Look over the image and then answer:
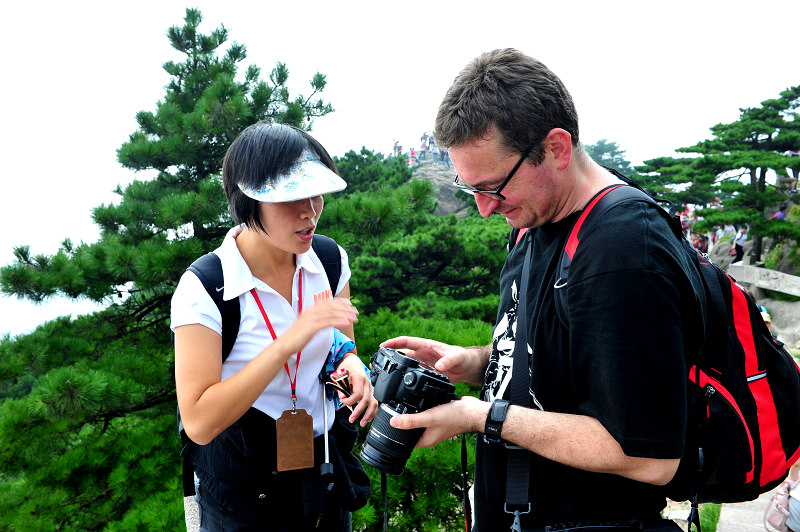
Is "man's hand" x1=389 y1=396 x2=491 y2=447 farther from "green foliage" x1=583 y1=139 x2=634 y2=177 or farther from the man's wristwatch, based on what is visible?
"green foliage" x1=583 y1=139 x2=634 y2=177

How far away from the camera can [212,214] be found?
4.20 meters

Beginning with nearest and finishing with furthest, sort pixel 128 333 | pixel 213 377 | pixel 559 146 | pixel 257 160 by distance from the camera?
1. pixel 559 146
2. pixel 213 377
3. pixel 257 160
4. pixel 128 333

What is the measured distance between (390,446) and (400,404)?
4.3 inches

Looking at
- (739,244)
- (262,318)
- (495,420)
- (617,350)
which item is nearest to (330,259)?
(262,318)

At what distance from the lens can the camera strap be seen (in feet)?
4.22

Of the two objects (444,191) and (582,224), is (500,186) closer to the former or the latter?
(582,224)

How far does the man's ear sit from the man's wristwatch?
→ 60 centimetres

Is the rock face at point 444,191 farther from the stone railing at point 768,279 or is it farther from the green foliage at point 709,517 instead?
the green foliage at point 709,517

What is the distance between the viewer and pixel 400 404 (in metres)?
1.39

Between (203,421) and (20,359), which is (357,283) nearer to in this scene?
(20,359)

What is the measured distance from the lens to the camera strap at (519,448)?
1.29 m

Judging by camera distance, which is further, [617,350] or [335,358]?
[335,358]

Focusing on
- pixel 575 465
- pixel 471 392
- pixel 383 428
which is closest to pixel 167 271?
pixel 471 392

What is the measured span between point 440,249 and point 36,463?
6.31 m
